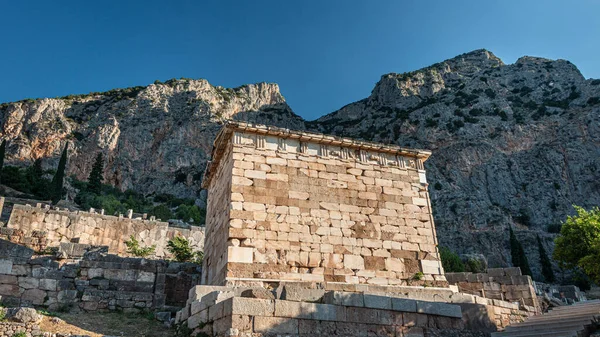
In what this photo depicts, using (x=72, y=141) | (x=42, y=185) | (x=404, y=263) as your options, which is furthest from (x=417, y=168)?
(x=72, y=141)

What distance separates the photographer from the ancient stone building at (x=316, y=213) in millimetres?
10562

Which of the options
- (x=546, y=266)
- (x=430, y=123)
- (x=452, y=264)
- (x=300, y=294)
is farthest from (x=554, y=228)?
(x=300, y=294)

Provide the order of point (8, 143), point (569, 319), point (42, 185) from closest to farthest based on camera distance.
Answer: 1. point (569, 319)
2. point (42, 185)
3. point (8, 143)

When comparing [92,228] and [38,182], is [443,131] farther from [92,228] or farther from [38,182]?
[38,182]

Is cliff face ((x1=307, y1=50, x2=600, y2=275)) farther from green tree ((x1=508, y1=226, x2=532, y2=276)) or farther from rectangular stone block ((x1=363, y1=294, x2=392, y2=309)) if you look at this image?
rectangular stone block ((x1=363, y1=294, x2=392, y2=309))

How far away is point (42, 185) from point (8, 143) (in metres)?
20.9

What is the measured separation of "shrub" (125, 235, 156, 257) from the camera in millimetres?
19861

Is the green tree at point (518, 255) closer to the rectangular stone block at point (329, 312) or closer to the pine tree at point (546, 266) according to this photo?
the pine tree at point (546, 266)

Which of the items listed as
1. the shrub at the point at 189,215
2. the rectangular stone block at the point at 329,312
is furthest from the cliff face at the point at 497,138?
the rectangular stone block at the point at 329,312

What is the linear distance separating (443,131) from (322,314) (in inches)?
2552

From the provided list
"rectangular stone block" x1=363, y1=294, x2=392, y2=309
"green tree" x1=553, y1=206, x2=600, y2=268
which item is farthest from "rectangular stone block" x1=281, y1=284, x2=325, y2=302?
"green tree" x1=553, y1=206, x2=600, y2=268

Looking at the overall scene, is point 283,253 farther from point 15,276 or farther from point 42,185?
point 42,185

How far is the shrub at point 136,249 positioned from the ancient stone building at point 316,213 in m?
8.10

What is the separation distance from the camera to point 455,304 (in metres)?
9.23
